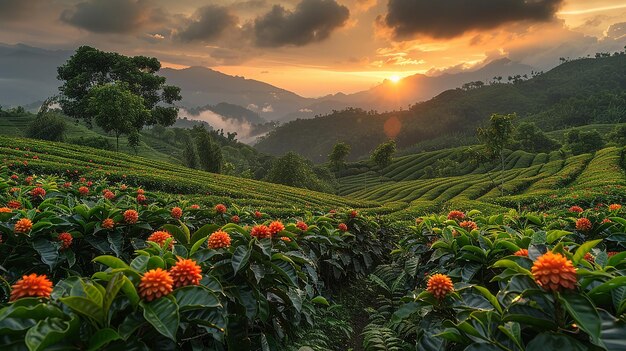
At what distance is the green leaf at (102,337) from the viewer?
2.27m

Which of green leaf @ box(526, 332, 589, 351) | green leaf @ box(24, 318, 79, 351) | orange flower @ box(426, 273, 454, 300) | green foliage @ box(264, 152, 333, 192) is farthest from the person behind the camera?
green foliage @ box(264, 152, 333, 192)

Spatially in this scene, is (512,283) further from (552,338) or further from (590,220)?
(590,220)

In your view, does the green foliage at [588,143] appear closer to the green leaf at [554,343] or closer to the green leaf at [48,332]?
the green leaf at [554,343]

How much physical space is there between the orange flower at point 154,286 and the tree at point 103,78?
53315mm

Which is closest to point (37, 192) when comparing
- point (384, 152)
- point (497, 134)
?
point (497, 134)

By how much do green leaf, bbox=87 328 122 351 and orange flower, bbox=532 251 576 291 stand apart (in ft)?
9.41

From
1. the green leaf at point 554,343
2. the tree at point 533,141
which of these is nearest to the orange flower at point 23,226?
the green leaf at point 554,343

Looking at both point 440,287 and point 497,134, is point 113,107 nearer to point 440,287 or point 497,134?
point 440,287

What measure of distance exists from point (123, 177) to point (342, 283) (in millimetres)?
17156

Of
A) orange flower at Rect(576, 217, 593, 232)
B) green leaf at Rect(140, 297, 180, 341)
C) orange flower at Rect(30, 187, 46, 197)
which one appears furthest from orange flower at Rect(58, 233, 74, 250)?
orange flower at Rect(576, 217, 593, 232)

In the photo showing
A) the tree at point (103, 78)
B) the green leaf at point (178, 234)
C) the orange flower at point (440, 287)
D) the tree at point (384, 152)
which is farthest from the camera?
the tree at point (384, 152)

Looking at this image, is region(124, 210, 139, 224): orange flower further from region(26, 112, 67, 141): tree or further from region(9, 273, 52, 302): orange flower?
region(26, 112, 67, 141): tree

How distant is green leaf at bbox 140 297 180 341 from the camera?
7.76 ft

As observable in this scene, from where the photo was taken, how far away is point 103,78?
179 ft
